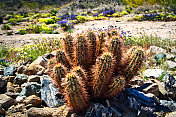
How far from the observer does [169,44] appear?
5598 mm

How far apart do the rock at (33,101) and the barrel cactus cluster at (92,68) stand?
0.53 m

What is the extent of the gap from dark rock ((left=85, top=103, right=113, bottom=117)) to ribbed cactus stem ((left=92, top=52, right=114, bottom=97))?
9.4 inches

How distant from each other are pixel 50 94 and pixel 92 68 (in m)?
1.00

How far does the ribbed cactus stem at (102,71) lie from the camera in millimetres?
2098

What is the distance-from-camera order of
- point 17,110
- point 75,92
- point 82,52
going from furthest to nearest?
point 17,110 < point 82,52 < point 75,92

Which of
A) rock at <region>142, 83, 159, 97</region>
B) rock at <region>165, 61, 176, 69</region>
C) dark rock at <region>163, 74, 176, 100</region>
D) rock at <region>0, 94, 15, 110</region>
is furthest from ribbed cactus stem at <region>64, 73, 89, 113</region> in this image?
rock at <region>165, 61, 176, 69</region>

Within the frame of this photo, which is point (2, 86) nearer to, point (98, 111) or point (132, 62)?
point (98, 111)

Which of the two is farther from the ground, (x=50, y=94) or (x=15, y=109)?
(x=50, y=94)

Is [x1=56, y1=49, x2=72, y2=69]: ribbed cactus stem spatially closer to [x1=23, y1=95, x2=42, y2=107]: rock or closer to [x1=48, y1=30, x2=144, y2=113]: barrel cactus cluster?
[x1=48, y1=30, x2=144, y2=113]: barrel cactus cluster

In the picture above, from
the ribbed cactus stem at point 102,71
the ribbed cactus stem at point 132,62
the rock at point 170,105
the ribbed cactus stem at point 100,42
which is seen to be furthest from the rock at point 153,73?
the ribbed cactus stem at point 102,71

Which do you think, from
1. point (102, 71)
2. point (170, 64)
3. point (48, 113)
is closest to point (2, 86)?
point (48, 113)

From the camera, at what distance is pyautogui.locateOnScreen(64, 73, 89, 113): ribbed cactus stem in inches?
77.1

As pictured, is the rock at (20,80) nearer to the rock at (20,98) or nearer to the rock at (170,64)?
the rock at (20,98)

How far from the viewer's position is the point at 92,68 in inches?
97.3
